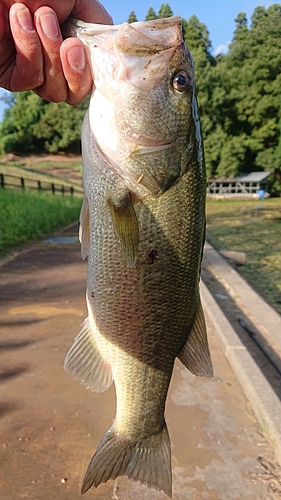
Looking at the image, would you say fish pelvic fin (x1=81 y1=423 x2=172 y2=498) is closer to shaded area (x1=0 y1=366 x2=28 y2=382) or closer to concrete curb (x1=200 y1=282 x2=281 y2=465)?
concrete curb (x1=200 y1=282 x2=281 y2=465)

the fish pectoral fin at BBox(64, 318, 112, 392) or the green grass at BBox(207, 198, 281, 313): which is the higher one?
the fish pectoral fin at BBox(64, 318, 112, 392)

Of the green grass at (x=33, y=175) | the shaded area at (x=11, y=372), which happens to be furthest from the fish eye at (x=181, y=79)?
the green grass at (x=33, y=175)

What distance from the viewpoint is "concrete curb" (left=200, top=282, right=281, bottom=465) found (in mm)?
3566

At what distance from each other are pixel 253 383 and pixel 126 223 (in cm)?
315

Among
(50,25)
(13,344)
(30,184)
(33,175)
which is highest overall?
(50,25)

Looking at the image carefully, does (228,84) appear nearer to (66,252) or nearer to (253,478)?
(66,252)

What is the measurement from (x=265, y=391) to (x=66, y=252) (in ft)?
26.3

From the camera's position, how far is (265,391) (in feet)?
13.1

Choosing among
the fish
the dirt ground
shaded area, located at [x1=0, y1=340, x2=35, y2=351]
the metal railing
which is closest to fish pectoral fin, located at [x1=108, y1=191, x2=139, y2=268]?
the fish

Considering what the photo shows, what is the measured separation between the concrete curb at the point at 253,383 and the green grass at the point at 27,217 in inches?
263

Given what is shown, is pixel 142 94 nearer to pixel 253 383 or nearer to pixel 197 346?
pixel 197 346

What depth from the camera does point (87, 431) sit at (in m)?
3.68

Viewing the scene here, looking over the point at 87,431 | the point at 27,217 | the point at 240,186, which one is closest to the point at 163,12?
the point at 87,431

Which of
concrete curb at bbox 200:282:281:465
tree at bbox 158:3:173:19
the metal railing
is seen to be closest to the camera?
concrete curb at bbox 200:282:281:465
